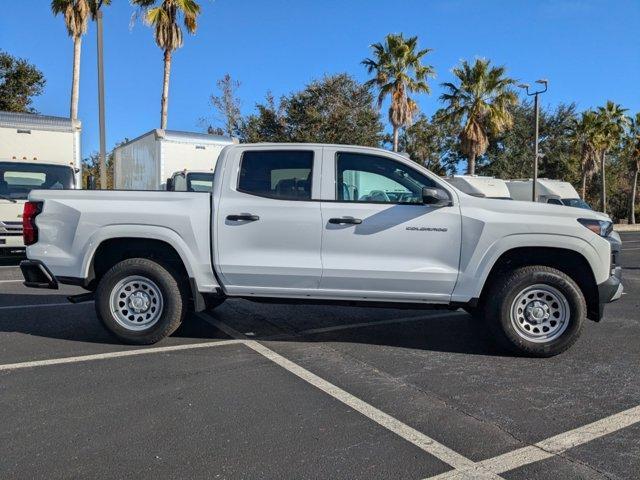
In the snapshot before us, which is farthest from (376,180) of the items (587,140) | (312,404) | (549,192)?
(587,140)

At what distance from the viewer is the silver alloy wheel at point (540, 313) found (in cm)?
525

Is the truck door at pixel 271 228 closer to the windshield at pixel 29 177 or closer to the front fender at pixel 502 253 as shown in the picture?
the front fender at pixel 502 253

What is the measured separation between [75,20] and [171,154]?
10.7 m

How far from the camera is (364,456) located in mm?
3334

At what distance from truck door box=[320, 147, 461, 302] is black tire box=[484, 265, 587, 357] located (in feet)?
1.56

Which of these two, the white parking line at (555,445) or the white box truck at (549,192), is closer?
the white parking line at (555,445)

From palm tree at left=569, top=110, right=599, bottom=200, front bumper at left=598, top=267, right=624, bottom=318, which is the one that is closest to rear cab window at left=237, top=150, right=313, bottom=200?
front bumper at left=598, top=267, right=624, bottom=318

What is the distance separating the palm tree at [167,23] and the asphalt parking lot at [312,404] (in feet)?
55.4

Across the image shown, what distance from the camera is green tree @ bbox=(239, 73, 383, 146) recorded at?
3094cm

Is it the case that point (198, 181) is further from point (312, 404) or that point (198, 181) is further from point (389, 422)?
point (389, 422)

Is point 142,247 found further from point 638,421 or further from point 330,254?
point 638,421

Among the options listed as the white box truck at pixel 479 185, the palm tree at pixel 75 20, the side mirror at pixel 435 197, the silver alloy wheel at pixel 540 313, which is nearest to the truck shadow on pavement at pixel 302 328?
the silver alloy wheel at pixel 540 313

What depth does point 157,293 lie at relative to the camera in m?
5.57

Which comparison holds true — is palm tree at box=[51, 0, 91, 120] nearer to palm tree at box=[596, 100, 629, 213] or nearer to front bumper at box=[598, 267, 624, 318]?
front bumper at box=[598, 267, 624, 318]
